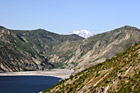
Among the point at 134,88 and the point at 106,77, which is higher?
the point at 106,77

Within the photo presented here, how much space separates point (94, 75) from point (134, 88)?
2264 cm

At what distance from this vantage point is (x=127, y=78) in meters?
56.4

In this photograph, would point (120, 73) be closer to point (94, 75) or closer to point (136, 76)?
point (136, 76)

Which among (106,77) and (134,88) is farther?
(106,77)

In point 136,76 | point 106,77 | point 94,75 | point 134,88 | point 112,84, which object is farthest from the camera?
point 94,75

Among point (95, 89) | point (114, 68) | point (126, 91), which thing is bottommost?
point (126, 91)

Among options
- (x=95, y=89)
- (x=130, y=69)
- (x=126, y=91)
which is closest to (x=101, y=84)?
(x=95, y=89)

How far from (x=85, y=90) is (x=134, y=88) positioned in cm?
1684

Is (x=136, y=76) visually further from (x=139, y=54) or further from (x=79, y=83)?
(x=79, y=83)

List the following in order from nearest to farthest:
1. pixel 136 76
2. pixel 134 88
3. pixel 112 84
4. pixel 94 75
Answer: pixel 134 88
pixel 136 76
pixel 112 84
pixel 94 75

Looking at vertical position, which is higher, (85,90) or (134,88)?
(85,90)

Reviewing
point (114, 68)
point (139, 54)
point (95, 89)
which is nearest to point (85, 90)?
point (95, 89)

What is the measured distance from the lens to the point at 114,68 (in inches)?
2667

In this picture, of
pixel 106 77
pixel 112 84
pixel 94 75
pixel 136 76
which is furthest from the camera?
pixel 94 75
